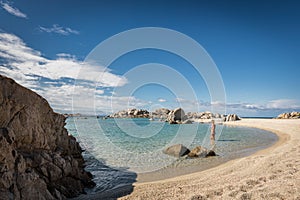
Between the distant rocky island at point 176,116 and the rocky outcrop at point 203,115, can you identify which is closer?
the distant rocky island at point 176,116

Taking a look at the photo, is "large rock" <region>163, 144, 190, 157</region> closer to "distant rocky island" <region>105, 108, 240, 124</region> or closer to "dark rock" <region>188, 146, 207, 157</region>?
"dark rock" <region>188, 146, 207, 157</region>

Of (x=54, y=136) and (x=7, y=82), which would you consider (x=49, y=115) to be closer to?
(x=54, y=136)

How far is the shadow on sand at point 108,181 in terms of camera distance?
28.4ft

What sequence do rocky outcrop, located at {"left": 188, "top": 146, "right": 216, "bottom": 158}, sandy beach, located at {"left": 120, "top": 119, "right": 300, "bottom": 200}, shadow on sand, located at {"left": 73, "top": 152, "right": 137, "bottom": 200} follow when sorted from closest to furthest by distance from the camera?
sandy beach, located at {"left": 120, "top": 119, "right": 300, "bottom": 200} < shadow on sand, located at {"left": 73, "top": 152, "right": 137, "bottom": 200} < rocky outcrop, located at {"left": 188, "top": 146, "right": 216, "bottom": 158}

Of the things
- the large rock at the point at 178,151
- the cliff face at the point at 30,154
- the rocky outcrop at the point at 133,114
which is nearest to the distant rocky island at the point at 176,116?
the rocky outcrop at the point at 133,114

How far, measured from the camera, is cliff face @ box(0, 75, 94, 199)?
6.25 m

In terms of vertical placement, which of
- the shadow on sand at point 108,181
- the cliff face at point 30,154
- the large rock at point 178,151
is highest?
the cliff face at point 30,154

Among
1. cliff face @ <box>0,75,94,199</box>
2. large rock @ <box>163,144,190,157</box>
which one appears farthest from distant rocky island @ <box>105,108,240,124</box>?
cliff face @ <box>0,75,94,199</box>

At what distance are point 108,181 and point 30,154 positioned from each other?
4550 mm

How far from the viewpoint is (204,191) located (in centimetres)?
765

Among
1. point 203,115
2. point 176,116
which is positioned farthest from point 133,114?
point 176,116

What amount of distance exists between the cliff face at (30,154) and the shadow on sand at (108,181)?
589 mm

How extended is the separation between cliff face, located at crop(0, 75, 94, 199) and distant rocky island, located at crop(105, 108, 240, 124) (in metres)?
74.7

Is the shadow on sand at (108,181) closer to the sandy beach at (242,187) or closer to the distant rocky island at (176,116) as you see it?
the sandy beach at (242,187)
